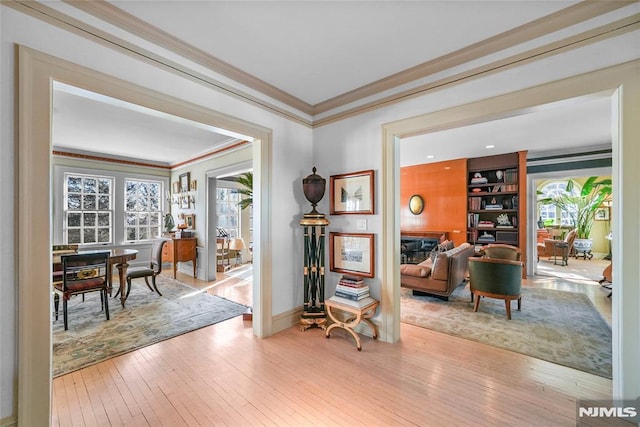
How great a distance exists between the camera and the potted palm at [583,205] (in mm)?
7555

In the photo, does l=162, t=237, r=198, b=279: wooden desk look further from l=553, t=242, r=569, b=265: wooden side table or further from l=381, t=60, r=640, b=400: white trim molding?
l=553, t=242, r=569, b=265: wooden side table

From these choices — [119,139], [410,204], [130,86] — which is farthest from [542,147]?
[119,139]

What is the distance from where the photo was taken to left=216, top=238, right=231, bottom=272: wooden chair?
659 cm

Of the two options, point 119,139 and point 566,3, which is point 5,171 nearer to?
point 566,3

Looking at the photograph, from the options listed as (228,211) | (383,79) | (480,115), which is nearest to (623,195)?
(480,115)

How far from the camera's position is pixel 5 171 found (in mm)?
1460

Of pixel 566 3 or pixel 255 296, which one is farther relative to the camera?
pixel 255 296

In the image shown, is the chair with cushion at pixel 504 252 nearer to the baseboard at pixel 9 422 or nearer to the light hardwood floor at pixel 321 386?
the light hardwood floor at pixel 321 386

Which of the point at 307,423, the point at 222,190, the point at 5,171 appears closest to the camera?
the point at 5,171

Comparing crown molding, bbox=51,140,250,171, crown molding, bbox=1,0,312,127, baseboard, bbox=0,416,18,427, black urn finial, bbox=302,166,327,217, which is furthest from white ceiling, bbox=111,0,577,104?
baseboard, bbox=0,416,18,427

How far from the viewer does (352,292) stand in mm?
2738

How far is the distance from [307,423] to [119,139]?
213 inches

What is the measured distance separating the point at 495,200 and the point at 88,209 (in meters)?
9.41

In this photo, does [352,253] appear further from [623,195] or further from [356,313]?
[623,195]
